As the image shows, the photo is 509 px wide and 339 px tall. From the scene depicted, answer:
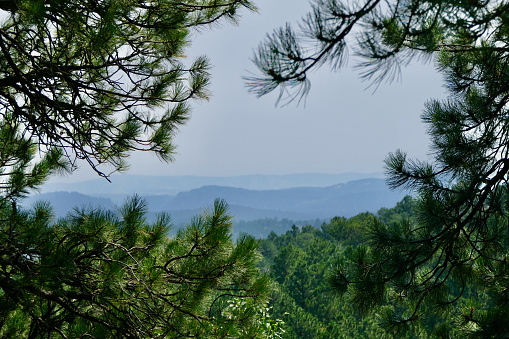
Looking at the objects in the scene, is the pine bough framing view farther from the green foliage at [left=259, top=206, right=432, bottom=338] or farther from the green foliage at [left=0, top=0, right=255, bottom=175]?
the green foliage at [left=259, top=206, right=432, bottom=338]

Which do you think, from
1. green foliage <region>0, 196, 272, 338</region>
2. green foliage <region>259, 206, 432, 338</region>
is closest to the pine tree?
green foliage <region>0, 196, 272, 338</region>

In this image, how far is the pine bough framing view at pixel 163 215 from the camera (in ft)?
5.07

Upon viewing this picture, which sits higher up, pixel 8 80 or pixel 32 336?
pixel 8 80

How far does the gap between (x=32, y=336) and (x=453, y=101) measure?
8.30 feet

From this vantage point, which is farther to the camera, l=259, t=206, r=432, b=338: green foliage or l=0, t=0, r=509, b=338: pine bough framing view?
l=259, t=206, r=432, b=338: green foliage

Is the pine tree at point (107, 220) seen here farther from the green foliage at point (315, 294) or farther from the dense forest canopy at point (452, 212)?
the green foliage at point (315, 294)

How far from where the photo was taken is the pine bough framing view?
5.07ft

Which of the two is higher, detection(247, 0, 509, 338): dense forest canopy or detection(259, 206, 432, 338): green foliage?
detection(247, 0, 509, 338): dense forest canopy

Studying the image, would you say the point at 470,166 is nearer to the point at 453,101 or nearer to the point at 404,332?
the point at 453,101

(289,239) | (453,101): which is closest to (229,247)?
(453,101)

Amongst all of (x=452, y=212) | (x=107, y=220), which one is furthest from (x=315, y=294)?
(x=107, y=220)

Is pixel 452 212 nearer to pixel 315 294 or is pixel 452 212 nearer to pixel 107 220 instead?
pixel 107 220

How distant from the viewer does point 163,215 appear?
210 cm

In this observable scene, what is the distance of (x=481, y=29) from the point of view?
1.35 meters
